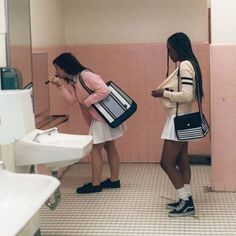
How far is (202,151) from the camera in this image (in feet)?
19.6

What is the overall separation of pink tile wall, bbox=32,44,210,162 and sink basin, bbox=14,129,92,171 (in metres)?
2.65

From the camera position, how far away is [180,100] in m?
3.94

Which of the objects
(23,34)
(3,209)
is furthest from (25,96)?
(23,34)

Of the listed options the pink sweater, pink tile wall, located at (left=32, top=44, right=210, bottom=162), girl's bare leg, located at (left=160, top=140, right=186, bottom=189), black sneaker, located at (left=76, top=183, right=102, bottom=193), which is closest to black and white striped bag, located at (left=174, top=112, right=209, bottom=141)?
girl's bare leg, located at (left=160, top=140, right=186, bottom=189)

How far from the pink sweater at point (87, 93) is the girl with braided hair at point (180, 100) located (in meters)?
0.72

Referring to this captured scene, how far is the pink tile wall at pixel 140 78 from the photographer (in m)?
5.90

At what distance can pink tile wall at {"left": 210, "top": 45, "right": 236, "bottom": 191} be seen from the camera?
4.57m

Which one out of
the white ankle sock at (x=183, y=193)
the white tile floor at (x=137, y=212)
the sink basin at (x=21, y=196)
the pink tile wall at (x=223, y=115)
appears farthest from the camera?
the pink tile wall at (x=223, y=115)

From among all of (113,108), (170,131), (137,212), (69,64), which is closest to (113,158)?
(113,108)

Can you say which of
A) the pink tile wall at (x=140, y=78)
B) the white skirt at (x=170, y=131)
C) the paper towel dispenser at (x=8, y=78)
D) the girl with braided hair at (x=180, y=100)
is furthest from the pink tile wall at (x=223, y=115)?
the paper towel dispenser at (x=8, y=78)

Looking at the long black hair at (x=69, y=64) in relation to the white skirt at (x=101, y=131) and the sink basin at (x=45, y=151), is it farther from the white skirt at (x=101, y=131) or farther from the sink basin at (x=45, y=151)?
the sink basin at (x=45, y=151)

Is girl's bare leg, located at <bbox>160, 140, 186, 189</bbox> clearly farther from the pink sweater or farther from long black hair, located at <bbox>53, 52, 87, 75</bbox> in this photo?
long black hair, located at <bbox>53, 52, 87, 75</bbox>

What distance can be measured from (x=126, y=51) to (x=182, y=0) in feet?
2.82

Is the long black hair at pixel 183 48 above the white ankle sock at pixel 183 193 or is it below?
above
